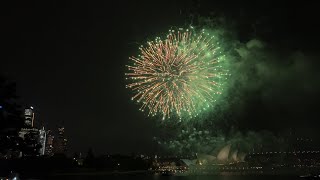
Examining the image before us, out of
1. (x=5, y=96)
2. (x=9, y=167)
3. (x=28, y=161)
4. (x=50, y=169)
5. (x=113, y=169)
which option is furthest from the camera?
(x=113, y=169)

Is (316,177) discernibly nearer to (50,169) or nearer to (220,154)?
(220,154)

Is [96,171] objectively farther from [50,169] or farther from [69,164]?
[50,169]

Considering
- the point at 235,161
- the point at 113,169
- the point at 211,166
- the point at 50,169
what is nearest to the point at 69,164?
the point at 50,169

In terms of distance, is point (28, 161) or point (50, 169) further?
point (50, 169)

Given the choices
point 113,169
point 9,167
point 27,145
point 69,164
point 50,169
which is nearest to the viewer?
point 27,145

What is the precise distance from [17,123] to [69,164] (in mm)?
133046

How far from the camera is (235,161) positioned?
622 ft

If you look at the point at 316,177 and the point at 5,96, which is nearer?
the point at 5,96

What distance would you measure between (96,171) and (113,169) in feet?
39.5

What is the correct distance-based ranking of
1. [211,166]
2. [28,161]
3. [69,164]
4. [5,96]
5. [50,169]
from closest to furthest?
[5,96] < [28,161] < [50,169] < [69,164] < [211,166]

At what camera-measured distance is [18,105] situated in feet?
124

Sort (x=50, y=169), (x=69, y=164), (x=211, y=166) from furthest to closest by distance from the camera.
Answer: (x=211, y=166) < (x=69, y=164) < (x=50, y=169)

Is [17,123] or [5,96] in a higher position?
[5,96]

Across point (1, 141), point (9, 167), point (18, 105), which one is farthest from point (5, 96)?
point (9, 167)
